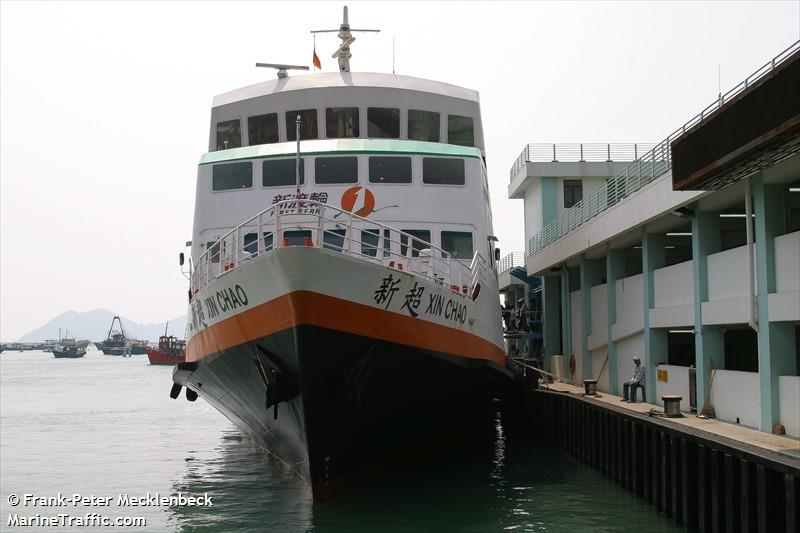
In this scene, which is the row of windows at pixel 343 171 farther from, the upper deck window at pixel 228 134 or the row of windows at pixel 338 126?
the upper deck window at pixel 228 134

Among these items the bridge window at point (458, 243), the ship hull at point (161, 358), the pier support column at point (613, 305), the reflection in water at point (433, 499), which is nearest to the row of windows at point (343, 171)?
the bridge window at point (458, 243)

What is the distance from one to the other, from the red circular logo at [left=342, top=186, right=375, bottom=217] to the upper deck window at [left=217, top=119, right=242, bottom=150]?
13.3 ft

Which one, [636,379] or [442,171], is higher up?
[442,171]

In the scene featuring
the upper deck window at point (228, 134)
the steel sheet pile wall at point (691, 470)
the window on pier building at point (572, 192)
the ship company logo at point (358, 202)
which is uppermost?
the window on pier building at point (572, 192)

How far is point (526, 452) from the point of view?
60.9ft

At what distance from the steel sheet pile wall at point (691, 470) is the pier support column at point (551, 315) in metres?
12.8

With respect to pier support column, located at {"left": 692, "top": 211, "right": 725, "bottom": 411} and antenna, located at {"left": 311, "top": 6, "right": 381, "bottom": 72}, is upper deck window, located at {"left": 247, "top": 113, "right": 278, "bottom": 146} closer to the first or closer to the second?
antenna, located at {"left": 311, "top": 6, "right": 381, "bottom": 72}

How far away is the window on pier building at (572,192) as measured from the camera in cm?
3259

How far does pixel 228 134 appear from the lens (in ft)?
58.4

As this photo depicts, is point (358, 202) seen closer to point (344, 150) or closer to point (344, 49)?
point (344, 150)

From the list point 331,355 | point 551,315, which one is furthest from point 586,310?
point 331,355

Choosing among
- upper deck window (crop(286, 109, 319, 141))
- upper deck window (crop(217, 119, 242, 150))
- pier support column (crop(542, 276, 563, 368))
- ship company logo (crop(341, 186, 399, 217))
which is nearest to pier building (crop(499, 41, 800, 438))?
pier support column (crop(542, 276, 563, 368))

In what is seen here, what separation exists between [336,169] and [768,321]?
24.6ft

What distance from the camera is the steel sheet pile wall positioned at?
9.04 m
